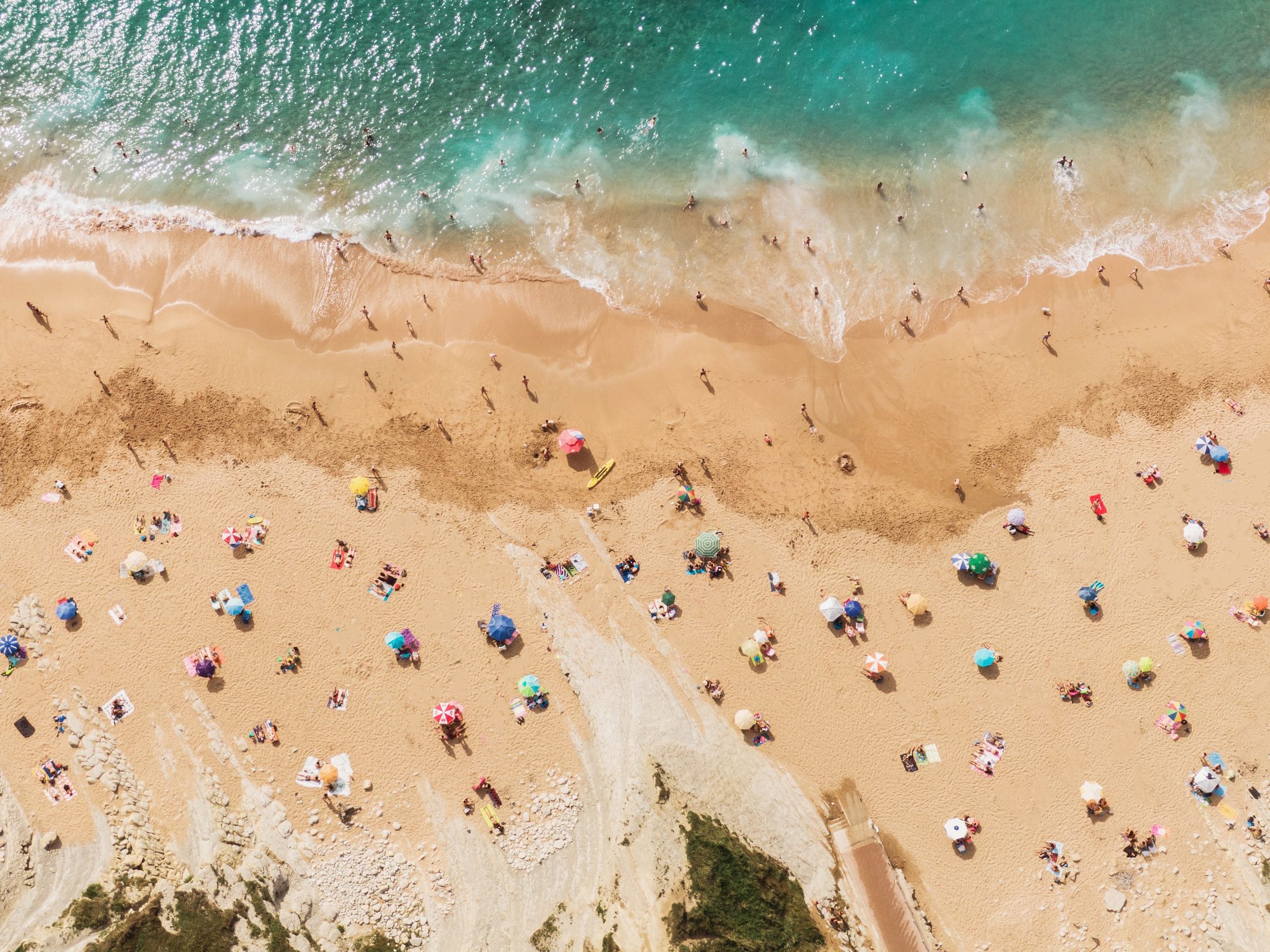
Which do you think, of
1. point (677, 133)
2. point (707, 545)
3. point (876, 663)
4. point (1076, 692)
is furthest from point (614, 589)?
point (677, 133)

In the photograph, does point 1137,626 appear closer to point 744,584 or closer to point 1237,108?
point 744,584

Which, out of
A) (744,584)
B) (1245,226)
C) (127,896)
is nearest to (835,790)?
(744,584)

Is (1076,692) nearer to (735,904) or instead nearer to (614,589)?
(735,904)

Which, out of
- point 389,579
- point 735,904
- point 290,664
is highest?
point 389,579

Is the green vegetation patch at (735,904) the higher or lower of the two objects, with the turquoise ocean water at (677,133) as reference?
lower

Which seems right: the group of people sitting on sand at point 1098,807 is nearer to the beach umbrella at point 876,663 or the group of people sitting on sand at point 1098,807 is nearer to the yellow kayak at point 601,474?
the beach umbrella at point 876,663

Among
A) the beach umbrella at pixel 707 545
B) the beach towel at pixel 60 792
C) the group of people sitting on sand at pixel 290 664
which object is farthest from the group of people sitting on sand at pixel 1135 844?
the beach towel at pixel 60 792
